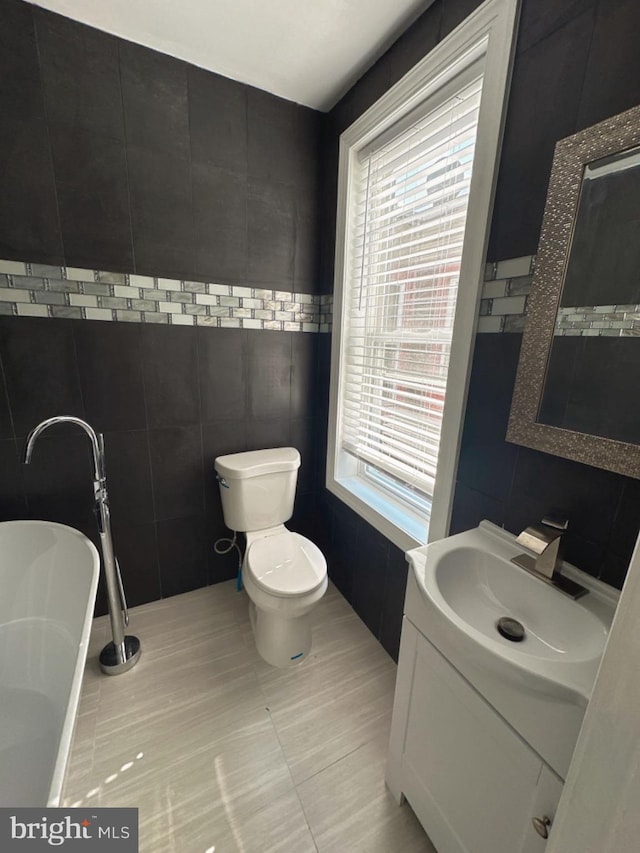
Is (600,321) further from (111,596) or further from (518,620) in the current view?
(111,596)

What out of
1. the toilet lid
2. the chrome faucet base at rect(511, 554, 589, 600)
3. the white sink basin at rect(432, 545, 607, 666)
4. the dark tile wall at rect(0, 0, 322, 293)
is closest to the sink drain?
the white sink basin at rect(432, 545, 607, 666)

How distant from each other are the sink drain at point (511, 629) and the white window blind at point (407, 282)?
0.54m

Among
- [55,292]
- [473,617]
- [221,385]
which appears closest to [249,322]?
[221,385]

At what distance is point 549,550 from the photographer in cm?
88

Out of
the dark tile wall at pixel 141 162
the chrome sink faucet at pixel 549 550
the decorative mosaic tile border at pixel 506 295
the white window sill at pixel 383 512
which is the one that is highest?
the dark tile wall at pixel 141 162

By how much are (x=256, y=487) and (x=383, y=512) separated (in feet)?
2.13

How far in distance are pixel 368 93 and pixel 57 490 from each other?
2.23 meters

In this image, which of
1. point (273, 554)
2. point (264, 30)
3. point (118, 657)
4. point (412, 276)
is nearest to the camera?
point (264, 30)

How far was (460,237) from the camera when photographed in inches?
47.1

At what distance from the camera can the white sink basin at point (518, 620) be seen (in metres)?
0.63

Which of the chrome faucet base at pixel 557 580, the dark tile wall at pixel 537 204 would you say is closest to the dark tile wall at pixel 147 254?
the dark tile wall at pixel 537 204

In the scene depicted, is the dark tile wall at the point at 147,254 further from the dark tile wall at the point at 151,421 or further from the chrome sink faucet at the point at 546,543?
the chrome sink faucet at the point at 546,543

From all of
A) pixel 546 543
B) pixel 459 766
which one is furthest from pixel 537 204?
pixel 459 766

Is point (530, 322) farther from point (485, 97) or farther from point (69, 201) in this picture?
point (69, 201)
